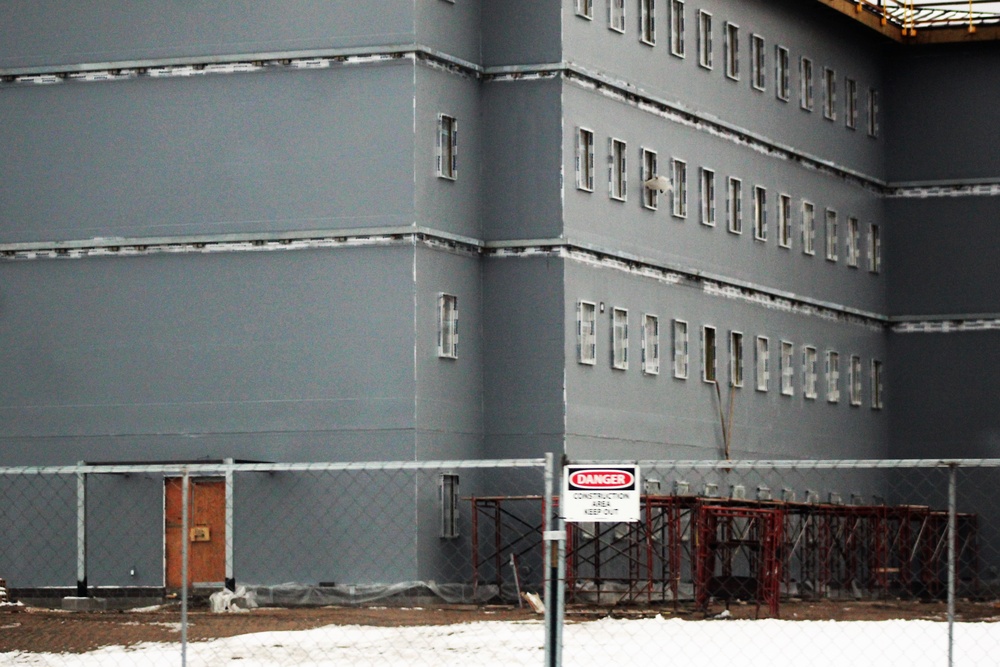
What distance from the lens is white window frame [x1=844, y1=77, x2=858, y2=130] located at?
2547 inches

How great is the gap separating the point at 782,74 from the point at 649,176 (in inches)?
338

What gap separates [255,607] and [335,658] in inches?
619

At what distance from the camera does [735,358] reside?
57812 millimetres

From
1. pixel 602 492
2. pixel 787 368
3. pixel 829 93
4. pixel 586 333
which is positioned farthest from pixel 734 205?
pixel 602 492

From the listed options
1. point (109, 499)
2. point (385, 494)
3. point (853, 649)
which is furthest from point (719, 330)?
point (853, 649)

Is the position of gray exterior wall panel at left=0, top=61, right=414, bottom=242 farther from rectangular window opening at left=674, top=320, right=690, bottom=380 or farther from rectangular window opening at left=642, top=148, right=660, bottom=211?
rectangular window opening at left=674, top=320, right=690, bottom=380

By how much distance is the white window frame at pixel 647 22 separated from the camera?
176ft

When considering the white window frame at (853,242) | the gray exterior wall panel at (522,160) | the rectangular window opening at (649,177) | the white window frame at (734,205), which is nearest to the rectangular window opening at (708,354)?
the white window frame at (734,205)

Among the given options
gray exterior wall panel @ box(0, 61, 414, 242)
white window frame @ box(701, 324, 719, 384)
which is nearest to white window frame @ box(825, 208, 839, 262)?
white window frame @ box(701, 324, 719, 384)

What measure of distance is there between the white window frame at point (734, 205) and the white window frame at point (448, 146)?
1025 centimetres

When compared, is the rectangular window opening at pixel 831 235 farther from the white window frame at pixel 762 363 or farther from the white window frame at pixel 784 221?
the white window frame at pixel 762 363

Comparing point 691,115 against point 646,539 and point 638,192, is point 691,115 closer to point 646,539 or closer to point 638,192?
point 638,192

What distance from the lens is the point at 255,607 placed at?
4588 centimetres

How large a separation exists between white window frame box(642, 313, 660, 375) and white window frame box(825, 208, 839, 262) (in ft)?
35.4
